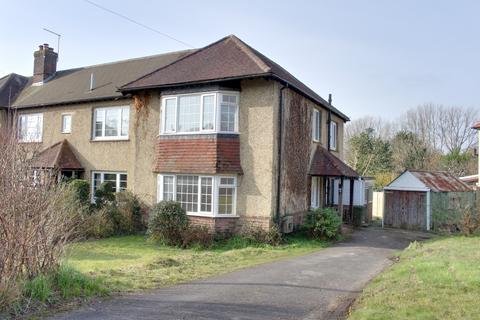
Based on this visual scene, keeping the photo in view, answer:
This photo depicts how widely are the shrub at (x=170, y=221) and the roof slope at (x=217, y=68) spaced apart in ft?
16.1

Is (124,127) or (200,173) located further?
(124,127)

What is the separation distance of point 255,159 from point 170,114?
4.16 meters

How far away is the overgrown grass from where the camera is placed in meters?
6.38

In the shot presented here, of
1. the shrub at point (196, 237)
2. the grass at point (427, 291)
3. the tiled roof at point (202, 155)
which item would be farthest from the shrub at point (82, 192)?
the grass at point (427, 291)

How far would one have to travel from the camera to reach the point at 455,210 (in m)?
22.0

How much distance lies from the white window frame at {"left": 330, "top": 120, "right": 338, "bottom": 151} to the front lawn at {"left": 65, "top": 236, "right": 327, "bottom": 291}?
333 inches

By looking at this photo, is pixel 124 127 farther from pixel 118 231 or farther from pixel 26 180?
pixel 26 180

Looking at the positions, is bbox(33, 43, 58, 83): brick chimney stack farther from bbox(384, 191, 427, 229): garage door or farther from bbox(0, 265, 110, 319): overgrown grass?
bbox(0, 265, 110, 319): overgrown grass

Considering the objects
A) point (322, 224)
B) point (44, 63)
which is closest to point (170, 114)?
point (322, 224)

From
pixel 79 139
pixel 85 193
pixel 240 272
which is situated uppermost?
pixel 79 139

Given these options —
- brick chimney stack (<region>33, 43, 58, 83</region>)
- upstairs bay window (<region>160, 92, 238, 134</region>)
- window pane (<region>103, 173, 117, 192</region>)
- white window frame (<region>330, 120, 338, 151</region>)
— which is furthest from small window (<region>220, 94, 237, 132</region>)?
brick chimney stack (<region>33, 43, 58, 83</region>)

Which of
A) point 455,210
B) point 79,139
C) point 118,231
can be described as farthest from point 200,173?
point 455,210

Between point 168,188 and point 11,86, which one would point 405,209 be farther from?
point 11,86

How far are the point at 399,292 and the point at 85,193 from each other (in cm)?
1443
